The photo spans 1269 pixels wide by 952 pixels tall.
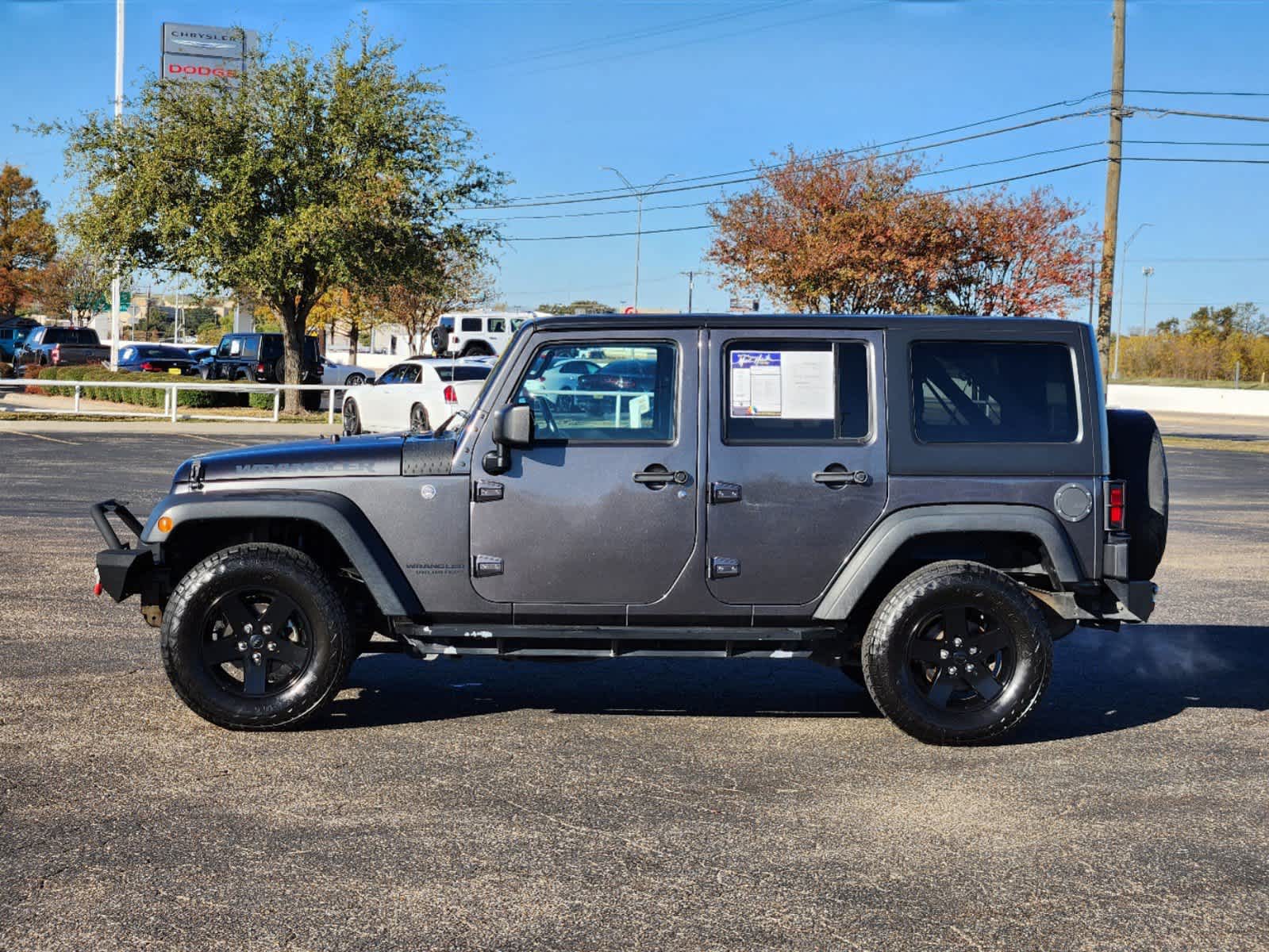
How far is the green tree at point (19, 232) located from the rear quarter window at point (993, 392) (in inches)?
2773

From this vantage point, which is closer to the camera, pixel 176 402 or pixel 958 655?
pixel 958 655

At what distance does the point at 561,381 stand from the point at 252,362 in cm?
4219

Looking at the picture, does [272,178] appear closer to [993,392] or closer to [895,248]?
[895,248]

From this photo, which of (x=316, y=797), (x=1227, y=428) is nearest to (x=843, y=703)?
(x=316, y=797)

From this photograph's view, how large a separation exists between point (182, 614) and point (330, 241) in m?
29.2

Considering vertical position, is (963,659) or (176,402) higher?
(176,402)

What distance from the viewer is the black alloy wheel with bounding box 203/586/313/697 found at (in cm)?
627

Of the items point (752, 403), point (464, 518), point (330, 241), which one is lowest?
point (464, 518)

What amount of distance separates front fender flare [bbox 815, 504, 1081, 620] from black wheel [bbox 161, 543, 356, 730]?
7.18 ft

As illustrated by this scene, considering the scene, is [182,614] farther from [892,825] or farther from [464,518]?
[892,825]

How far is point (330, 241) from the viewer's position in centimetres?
3419

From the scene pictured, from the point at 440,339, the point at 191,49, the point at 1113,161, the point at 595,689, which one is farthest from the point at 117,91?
the point at 595,689

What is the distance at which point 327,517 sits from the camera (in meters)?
6.22

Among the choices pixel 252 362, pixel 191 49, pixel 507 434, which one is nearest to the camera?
pixel 507 434
